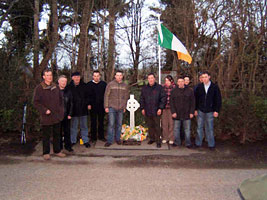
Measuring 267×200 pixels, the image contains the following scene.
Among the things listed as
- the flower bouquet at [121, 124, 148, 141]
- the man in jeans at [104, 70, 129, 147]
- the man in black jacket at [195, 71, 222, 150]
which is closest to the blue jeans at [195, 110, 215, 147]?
the man in black jacket at [195, 71, 222, 150]

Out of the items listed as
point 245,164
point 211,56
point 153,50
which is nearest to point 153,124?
point 245,164

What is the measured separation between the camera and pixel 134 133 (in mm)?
7098

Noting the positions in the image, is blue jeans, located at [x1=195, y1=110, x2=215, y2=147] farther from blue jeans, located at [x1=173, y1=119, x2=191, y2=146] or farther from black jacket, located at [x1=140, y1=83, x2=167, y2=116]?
black jacket, located at [x1=140, y1=83, x2=167, y2=116]

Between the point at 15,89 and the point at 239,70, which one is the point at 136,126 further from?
the point at 239,70

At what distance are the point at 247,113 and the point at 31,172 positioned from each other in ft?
18.3

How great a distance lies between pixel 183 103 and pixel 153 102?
30.1 inches

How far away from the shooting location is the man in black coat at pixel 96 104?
268 inches

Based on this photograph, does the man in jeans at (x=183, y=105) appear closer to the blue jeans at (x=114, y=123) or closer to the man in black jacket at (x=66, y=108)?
the blue jeans at (x=114, y=123)

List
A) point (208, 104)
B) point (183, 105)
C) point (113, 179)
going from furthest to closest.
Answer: point (183, 105)
point (208, 104)
point (113, 179)

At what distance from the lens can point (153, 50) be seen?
18312 mm

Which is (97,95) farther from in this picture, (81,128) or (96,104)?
(81,128)

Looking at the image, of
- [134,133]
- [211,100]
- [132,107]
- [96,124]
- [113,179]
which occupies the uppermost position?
[211,100]

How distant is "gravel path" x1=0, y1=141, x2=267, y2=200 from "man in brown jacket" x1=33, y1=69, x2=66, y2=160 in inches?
20.0

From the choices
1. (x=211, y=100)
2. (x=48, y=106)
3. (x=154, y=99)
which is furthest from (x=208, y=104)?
(x=48, y=106)
